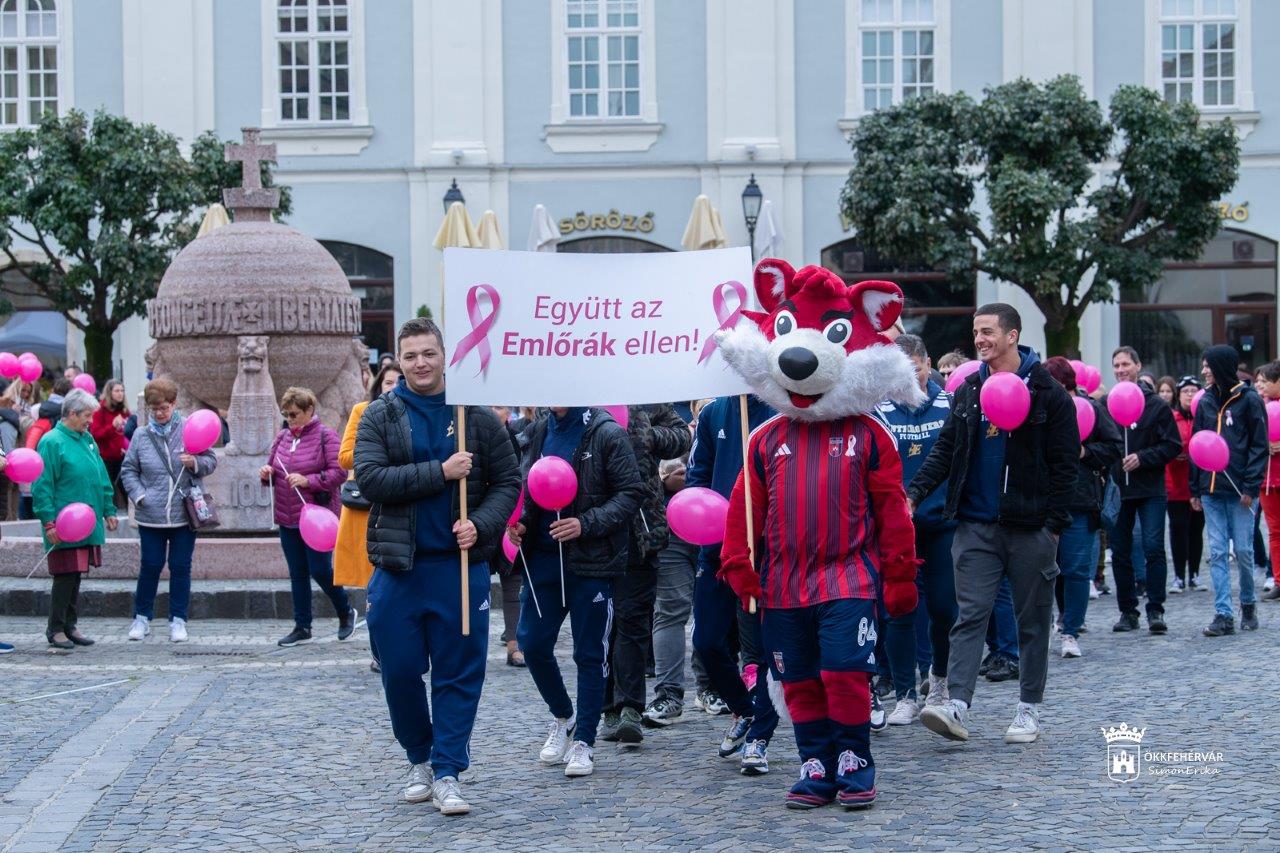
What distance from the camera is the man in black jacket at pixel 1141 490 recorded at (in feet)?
39.7

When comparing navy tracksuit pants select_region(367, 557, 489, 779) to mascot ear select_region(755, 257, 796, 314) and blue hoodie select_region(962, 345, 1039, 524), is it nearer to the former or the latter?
mascot ear select_region(755, 257, 796, 314)

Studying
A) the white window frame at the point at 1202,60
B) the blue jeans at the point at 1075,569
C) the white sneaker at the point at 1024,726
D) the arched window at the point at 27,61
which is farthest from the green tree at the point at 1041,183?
the white sneaker at the point at 1024,726

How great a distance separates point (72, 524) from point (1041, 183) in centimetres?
1696

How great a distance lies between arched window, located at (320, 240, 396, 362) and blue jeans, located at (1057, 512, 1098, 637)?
21136 millimetres

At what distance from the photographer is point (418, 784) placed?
7.00 metres

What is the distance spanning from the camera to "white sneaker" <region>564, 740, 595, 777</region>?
24.5ft

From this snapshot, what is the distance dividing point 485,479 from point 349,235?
2444 cm

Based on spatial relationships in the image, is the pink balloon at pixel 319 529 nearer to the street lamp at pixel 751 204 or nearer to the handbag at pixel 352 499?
the handbag at pixel 352 499

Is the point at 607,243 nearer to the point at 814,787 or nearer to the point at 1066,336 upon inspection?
the point at 1066,336

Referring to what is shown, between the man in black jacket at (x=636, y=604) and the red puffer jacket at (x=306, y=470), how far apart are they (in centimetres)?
365

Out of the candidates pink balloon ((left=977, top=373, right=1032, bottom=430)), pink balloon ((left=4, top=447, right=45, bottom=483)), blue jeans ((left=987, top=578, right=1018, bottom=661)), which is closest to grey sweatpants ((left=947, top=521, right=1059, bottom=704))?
pink balloon ((left=977, top=373, right=1032, bottom=430))

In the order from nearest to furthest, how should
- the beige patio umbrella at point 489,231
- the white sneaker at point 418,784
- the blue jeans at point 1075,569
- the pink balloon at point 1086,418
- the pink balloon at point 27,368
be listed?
1. the white sneaker at point 418,784
2. the pink balloon at point 1086,418
3. the blue jeans at point 1075,569
4. the pink balloon at point 27,368
5. the beige patio umbrella at point 489,231

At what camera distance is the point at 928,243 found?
26.2 metres

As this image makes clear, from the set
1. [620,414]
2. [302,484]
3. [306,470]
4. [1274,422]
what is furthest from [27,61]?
[620,414]
